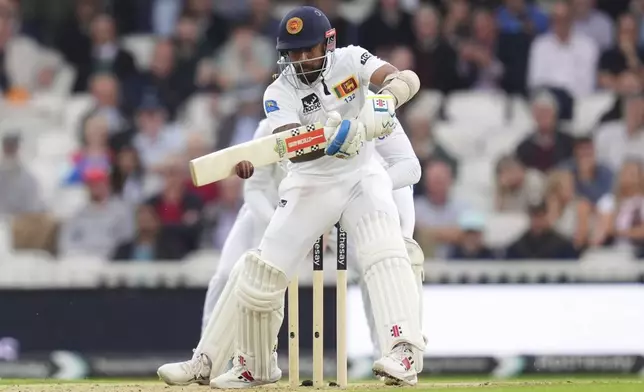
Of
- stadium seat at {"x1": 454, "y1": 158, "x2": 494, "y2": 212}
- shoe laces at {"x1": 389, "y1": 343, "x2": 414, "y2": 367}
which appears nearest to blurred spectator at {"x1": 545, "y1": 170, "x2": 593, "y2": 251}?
stadium seat at {"x1": 454, "y1": 158, "x2": 494, "y2": 212}

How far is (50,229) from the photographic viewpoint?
38.7 feet

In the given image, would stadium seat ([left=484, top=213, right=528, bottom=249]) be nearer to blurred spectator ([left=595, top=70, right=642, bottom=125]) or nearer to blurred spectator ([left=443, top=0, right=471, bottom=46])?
blurred spectator ([left=595, top=70, right=642, bottom=125])

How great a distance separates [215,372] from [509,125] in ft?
20.4

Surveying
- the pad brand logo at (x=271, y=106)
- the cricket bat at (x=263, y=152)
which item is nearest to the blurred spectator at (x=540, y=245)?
the pad brand logo at (x=271, y=106)

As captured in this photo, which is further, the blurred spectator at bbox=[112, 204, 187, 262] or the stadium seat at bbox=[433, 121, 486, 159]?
the stadium seat at bbox=[433, 121, 486, 159]

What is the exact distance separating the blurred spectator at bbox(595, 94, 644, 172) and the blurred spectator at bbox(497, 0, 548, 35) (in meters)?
1.26

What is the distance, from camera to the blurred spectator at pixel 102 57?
1330 centimetres

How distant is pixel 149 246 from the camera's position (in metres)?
11.5

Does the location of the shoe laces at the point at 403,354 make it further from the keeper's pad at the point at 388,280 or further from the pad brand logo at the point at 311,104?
the pad brand logo at the point at 311,104

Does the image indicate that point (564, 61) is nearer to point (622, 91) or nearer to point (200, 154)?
point (622, 91)

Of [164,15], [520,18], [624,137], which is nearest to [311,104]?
[624,137]

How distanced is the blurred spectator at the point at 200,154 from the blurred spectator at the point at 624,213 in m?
3.26

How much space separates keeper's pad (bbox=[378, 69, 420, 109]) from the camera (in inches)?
267

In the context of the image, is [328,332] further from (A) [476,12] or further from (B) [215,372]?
(A) [476,12]
